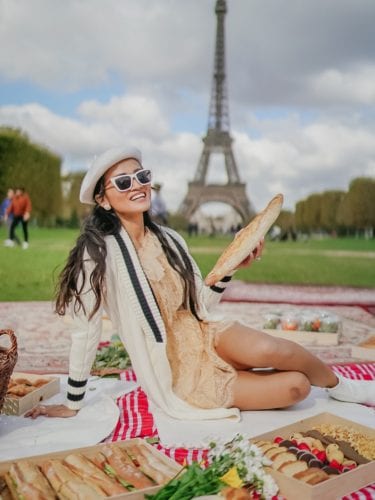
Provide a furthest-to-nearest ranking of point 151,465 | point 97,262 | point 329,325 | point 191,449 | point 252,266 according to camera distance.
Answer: point 252,266, point 329,325, point 97,262, point 191,449, point 151,465

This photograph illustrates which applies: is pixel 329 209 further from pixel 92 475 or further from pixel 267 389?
pixel 92 475

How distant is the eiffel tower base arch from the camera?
26703 millimetres

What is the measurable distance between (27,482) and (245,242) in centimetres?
159

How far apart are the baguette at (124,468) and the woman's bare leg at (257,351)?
0.87m

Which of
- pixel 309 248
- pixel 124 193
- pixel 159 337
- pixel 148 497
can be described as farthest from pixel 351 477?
pixel 309 248

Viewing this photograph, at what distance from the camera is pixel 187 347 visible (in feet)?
11.8

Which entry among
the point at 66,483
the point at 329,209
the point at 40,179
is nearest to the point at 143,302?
the point at 66,483

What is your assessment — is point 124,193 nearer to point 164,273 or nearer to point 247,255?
point 164,273

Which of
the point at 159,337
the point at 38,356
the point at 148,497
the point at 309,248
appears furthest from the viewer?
the point at 309,248

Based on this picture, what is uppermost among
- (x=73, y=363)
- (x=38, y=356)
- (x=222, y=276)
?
(x=222, y=276)

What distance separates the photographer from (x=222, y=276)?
3.53 meters

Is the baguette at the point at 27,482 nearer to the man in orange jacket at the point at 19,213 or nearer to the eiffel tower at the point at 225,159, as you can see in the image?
the man in orange jacket at the point at 19,213

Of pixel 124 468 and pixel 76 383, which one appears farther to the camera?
pixel 76 383

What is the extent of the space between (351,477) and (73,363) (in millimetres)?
1500
